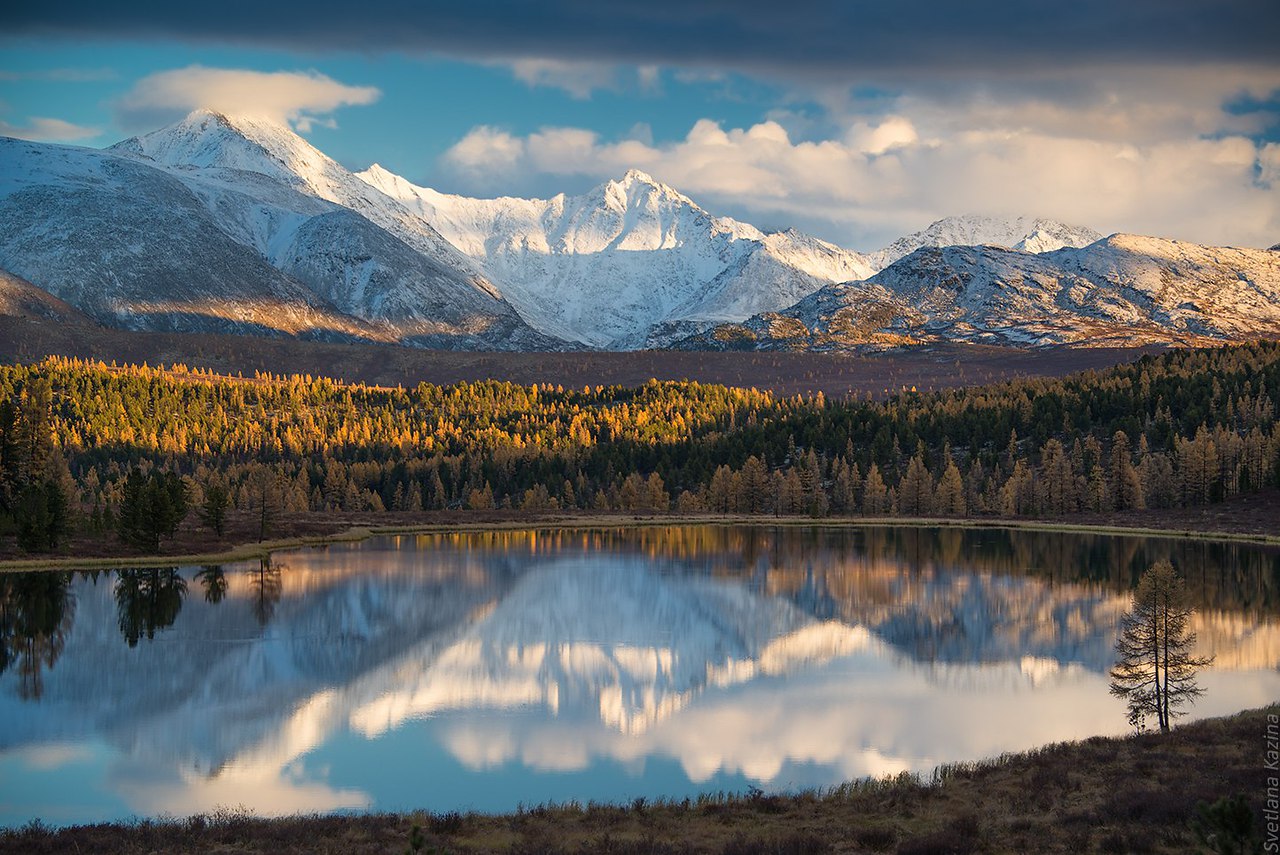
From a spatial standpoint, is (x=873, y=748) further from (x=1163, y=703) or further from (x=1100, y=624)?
(x=1100, y=624)

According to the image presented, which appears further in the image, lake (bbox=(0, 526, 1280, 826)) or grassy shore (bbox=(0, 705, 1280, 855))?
→ lake (bbox=(0, 526, 1280, 826))

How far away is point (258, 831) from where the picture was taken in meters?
31.3

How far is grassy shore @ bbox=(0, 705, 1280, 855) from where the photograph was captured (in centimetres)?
2822

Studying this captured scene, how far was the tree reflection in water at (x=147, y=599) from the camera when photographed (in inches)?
2883

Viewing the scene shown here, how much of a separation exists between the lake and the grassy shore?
17.4 ft

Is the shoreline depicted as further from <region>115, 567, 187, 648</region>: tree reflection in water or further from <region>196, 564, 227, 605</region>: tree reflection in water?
<region>115, 567, 187, 648</region>: tree reflection in water

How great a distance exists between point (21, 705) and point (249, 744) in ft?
43.1

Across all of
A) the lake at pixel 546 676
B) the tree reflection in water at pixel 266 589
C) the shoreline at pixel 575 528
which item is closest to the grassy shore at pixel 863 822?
the lake at pixel 546 676

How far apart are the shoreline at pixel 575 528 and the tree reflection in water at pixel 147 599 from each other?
190 inches

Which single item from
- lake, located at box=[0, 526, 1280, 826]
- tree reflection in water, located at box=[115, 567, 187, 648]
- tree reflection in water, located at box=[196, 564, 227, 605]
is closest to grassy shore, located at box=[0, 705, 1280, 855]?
lake, located at box=[0, 526, 1280, 826]

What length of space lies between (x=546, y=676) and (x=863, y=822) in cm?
3260

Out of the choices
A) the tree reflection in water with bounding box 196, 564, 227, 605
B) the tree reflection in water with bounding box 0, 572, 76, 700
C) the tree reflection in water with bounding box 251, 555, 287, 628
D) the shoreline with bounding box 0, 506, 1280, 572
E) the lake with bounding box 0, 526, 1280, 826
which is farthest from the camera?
the shoreline with bounding box 0, 506, 1280, 572

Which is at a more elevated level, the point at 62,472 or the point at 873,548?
the point at 62,472

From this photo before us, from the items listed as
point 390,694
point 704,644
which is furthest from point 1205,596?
point 390,694
